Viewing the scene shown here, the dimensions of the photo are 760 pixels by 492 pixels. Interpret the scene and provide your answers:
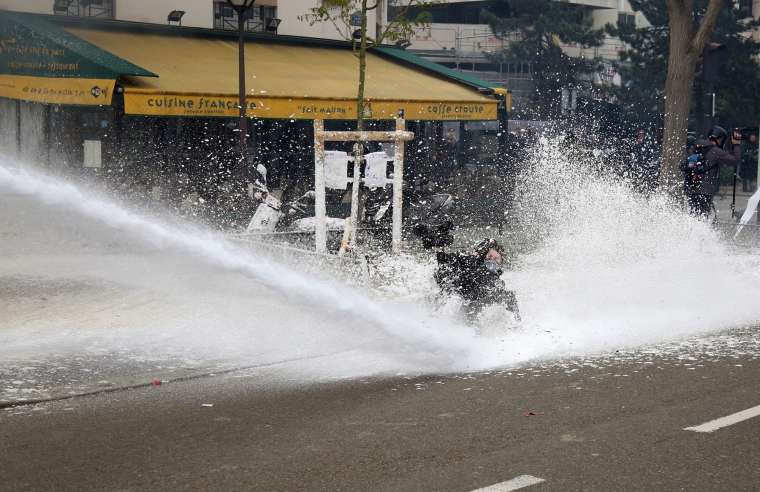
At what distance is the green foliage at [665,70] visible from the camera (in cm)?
3228

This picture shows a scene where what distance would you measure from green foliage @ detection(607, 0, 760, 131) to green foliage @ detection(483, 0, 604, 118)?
4551 millimetres

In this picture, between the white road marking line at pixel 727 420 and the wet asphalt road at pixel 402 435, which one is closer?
the wet asphalt road at pixel 402 435

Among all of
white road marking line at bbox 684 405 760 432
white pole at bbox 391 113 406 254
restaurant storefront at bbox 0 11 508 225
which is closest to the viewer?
white road marking line at bbox 684 405 760 432

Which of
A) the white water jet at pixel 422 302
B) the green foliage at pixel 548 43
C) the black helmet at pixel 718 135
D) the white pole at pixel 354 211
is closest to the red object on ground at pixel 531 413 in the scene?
the white water jet at pixel 422 302

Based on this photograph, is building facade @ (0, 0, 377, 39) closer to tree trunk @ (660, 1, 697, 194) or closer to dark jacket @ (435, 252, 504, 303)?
tree trunk @ (660, 1, 697, 194)

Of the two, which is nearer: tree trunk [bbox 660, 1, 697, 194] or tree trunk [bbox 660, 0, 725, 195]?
tree trunk [bbox 660, 0, 725, 195]

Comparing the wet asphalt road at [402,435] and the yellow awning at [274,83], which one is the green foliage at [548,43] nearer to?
the yellow awning at [274,83]

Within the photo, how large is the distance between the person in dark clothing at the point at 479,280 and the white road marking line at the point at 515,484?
3821 mm

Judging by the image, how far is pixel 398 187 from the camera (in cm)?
1255

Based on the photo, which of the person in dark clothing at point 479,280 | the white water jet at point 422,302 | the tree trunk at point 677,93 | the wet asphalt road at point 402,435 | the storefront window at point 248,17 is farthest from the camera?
the storefront window at point 248,17

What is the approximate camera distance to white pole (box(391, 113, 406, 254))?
1242 cm

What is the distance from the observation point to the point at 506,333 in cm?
864

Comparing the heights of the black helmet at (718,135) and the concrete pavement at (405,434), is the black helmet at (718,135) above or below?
above

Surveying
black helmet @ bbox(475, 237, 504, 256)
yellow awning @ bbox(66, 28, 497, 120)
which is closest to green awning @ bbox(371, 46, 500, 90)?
yellow awning @ bbox(66, 28, 497, 120)
